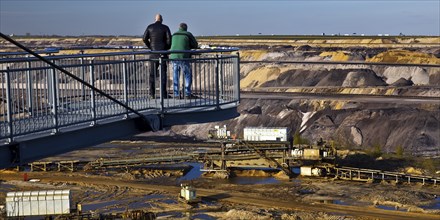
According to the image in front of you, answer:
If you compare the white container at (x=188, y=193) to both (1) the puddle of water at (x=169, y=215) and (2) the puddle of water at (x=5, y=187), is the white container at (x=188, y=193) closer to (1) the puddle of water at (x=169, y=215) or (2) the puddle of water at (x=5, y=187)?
(1) the puddle of water at (x=169, y=215)

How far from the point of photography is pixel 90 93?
48.2 feet

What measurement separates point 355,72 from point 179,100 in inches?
1886

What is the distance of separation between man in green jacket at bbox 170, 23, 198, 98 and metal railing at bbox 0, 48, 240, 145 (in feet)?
0.77

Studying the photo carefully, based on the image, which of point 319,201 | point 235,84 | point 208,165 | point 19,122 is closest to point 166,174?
point 208,165

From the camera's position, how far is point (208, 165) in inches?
1332

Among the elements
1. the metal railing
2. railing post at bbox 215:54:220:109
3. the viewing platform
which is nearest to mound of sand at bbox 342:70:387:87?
the metal railing

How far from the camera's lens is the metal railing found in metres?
11.9

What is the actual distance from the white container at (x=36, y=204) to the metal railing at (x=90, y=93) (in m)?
6.75

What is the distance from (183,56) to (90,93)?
2397 mm

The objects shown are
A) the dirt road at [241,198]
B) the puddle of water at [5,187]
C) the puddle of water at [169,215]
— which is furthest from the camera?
the puddle of water at [5,187]

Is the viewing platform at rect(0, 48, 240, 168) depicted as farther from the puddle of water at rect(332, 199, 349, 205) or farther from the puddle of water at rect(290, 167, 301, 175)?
the puddle of water at rect(290, 167, 301, 175)

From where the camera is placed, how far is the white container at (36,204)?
Answer: 74.1 feet

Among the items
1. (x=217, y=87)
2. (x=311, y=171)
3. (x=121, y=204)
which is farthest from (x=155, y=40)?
(x=311, y=171)

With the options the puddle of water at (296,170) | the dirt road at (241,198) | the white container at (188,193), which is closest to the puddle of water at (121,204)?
the white container at (188,193)
